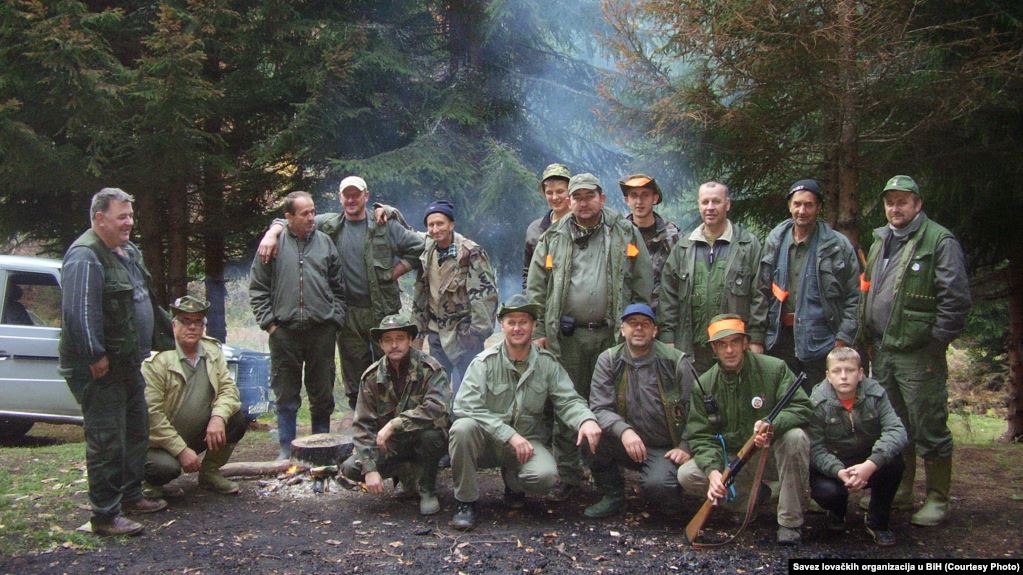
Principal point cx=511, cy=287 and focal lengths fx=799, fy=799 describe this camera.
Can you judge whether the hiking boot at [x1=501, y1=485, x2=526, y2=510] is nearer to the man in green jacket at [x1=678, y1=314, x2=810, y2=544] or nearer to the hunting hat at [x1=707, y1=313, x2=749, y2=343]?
the man in green jacket at [x1=678, y1=314, x2=810, y2=544]

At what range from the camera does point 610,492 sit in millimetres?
5402

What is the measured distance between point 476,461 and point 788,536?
198 centimetres

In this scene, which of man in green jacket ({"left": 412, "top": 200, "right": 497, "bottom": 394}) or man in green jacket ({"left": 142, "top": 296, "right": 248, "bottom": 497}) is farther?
man in green jacket ({"left": 412, "top": 200, "right": 497, "bottom": 394})

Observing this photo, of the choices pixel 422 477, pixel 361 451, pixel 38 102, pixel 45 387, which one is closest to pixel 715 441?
pixel 422 477

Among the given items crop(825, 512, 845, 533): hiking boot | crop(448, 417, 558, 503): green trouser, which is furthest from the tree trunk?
crop(448, 417, 558, 503): green trouser

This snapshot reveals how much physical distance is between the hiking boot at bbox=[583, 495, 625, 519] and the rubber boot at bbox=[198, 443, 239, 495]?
8.91 ft

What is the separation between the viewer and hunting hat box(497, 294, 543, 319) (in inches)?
213

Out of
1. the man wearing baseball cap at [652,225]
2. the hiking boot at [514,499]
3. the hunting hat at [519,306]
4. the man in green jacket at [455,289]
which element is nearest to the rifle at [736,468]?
the hiking boot at [514,499]

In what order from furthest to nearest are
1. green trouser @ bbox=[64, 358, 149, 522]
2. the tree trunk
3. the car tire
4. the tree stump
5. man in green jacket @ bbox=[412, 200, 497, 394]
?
1. the car tire
2. the tree trunk
3. man in green jacket @ bbox=[412, 200, 497, 394]
4. the tree stump
5. green trouser @ bbox=[64, 358, 149, 522]

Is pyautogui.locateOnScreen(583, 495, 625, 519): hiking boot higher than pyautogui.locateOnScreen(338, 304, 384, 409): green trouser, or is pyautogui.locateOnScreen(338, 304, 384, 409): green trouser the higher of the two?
pyautogui.locateOnScreen(338, 304, 384, 409): green trouser

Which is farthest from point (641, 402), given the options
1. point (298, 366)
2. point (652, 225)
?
point (298, 366)

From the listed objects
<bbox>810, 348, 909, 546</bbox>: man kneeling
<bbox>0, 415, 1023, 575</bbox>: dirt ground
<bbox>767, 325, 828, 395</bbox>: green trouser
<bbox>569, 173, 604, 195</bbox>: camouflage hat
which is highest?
<bbox>569, 173, 604, 195</bbox>: camouflage hat

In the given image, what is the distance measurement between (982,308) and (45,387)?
430 inches

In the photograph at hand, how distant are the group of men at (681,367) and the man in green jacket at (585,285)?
11 mm
